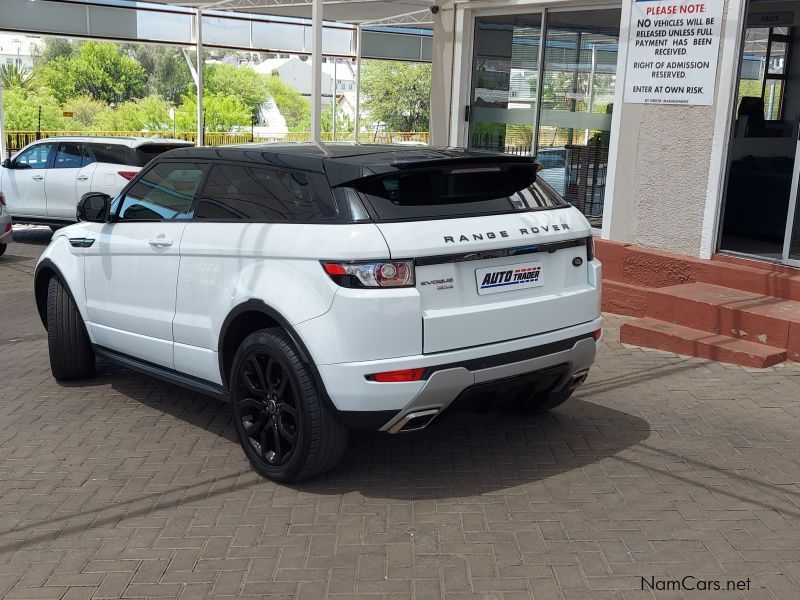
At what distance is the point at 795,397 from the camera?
6.21 meters

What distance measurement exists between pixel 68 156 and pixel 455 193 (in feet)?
36.0

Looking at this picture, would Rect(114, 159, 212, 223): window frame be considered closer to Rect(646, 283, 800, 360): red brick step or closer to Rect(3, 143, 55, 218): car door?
Rect(646, 283, 800, 360): red brick step

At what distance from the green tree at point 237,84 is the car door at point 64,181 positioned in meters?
62.7

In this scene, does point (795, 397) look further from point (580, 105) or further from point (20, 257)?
point (20, 257)

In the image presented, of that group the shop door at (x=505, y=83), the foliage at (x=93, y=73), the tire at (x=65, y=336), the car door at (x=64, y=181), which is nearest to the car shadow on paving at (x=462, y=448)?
the tire at (x=65, y=336)

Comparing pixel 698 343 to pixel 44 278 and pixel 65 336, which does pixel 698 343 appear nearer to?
pixel 65 336

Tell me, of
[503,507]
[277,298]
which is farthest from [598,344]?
[277,298]

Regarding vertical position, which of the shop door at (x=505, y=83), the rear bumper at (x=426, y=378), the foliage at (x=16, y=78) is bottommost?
the rear bumper at (x=426, y=378)

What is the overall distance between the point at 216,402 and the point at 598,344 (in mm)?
2713

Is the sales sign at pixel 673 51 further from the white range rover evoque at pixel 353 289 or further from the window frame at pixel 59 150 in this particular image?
the window frame at pixel 59 150

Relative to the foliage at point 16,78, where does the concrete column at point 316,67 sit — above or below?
below

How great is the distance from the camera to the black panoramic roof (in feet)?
14.6

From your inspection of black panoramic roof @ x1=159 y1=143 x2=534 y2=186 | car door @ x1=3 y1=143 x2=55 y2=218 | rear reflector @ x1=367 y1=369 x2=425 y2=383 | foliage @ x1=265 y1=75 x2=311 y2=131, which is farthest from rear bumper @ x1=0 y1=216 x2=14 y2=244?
foliage @ x1=265 y1=75 x2=311 y2=131

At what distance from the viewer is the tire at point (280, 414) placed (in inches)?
173
